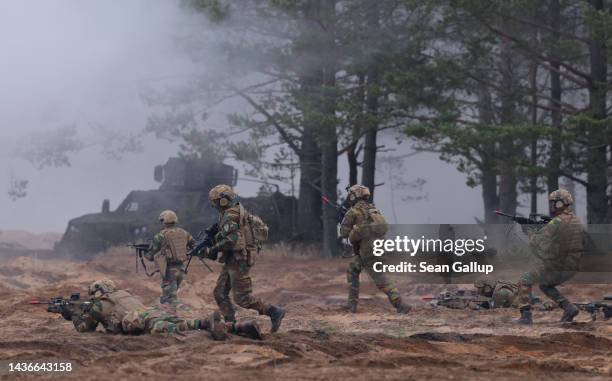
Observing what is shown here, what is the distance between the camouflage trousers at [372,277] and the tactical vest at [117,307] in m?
3.80

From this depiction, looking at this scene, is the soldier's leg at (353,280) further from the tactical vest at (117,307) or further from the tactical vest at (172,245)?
the tactical vest at (117,307)

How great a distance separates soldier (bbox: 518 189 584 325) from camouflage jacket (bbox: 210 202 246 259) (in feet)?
11.1

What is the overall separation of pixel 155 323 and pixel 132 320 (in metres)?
0.24

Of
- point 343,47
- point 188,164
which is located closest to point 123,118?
point 188,164

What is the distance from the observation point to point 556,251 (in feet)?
39.2

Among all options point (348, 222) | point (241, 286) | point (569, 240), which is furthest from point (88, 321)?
point (569, 240)

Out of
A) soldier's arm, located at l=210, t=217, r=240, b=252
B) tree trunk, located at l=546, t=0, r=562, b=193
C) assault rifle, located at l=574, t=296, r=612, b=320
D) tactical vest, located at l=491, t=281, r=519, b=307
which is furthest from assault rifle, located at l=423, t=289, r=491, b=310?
tree trunk, located at l=546, t=0, r=562, b=193

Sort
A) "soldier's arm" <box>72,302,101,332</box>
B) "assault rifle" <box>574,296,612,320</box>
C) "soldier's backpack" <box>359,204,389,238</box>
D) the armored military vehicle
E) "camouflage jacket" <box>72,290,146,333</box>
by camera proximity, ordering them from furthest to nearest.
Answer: the armored military vehicle → "soldier's backpack" <box>359,204,389,238</box> → "assault rifle" <box>574,296,612,320</box> → "soldier's arm" <box>72,302,101,332</box> → "camouflage jacket" <box>72,290,146,333</box>

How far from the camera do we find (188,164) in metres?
26.5

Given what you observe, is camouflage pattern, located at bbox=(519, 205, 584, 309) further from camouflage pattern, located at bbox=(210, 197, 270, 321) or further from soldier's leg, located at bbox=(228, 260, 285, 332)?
camouflage pattern, located at bbox=(210, 197, 270, 321)

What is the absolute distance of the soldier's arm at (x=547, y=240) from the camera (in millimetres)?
11867

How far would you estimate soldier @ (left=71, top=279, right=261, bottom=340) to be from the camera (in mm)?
9711

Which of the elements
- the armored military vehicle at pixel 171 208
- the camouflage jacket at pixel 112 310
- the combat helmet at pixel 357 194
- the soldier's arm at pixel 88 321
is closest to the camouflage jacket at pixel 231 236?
the camouflage jacket at pixel 112 310

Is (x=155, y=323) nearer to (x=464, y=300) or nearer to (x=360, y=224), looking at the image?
(x=360, y=224)
